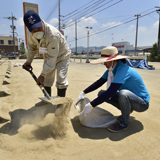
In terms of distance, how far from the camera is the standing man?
6.44 ft

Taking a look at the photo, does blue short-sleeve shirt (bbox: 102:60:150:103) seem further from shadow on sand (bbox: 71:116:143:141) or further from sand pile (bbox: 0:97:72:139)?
sand pile (bbox: 0:97:72:139)

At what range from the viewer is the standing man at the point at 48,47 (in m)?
1.96

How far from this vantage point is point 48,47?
2.13m

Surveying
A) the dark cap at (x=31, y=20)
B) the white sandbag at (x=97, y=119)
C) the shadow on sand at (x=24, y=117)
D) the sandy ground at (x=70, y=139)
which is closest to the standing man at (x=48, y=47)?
the dark cap at (x=31, y=20)

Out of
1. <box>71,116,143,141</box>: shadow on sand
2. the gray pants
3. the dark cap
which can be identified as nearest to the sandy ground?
<box>71,116,143,141</box>: shadow on sand

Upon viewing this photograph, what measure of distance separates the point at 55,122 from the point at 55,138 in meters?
0.26

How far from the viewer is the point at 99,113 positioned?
213 centimetres

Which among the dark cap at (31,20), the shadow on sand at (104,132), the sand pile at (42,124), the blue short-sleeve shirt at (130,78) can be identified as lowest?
the shadow on sand at (104,132)

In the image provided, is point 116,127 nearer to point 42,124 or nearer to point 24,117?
point 42,124

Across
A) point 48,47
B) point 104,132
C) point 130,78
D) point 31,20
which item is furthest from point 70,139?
point 31,20

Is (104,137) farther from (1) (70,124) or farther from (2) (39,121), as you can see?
(2) (39,121)

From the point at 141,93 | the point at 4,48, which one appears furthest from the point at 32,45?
the point at 4,48

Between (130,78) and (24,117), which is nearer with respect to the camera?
(130,78)

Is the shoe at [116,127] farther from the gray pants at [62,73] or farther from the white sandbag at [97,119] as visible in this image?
the gray pants at [62,73]
